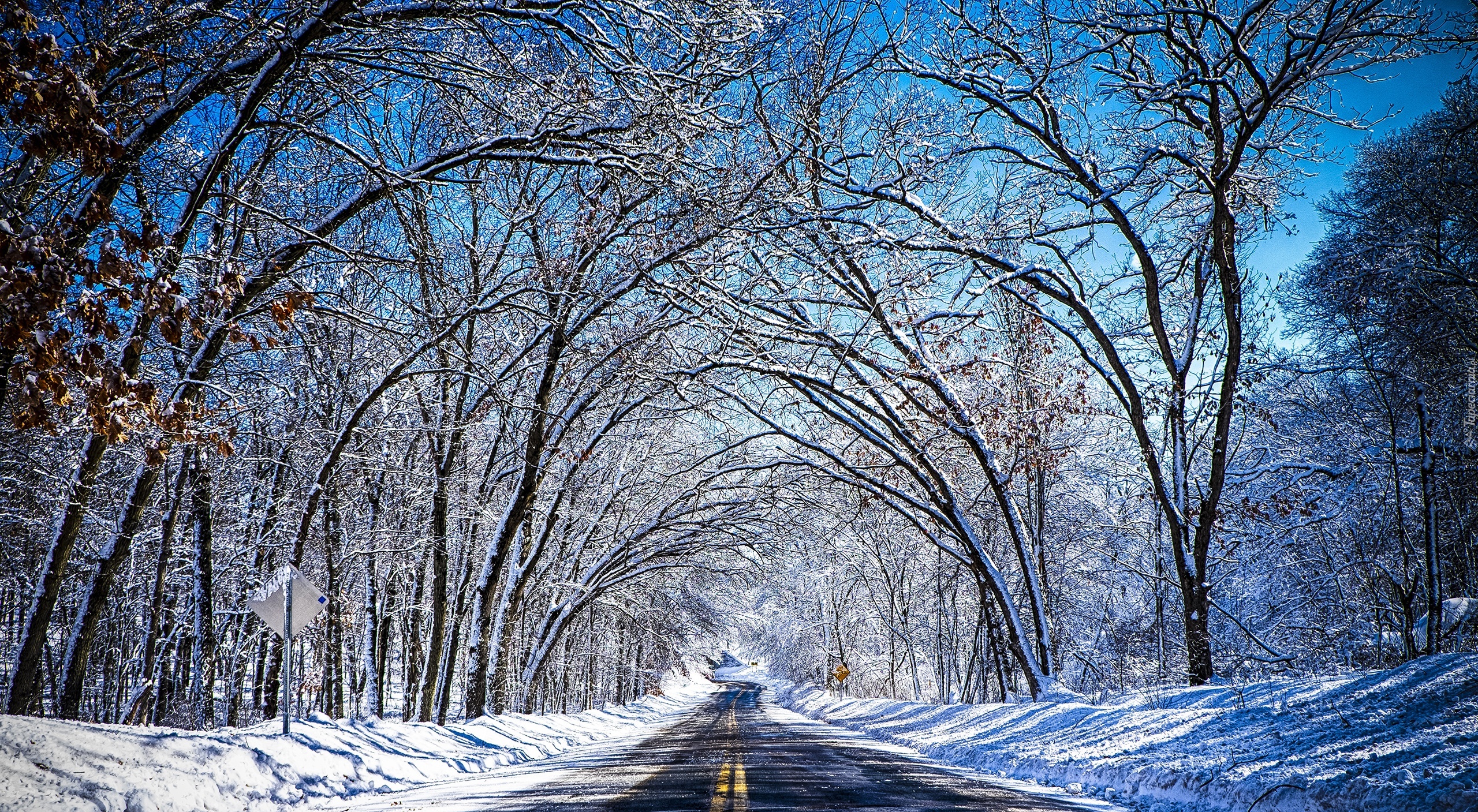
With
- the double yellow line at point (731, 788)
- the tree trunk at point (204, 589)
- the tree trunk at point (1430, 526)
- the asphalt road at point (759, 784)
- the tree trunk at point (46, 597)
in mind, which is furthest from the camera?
the tree trunk at point (204, 589)

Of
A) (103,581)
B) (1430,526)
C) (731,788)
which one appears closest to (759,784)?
(731,788)

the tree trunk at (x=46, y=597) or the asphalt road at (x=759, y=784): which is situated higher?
the tree trunk at (x=46, y=597)

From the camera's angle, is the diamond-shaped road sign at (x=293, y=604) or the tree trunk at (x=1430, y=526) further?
the tree trunk at (x=1430, y=526)

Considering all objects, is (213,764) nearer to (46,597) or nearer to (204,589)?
(46,597)

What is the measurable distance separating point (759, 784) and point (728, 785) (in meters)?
0.36

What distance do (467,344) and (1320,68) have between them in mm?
14556

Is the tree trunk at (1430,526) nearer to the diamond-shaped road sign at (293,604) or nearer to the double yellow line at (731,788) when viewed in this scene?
the double yellow line at (731,788)

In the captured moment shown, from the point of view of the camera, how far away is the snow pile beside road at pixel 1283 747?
543 centimetres

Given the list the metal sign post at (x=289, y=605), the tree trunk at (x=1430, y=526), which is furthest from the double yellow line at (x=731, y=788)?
the tree trunk at (x=1430, y=526)

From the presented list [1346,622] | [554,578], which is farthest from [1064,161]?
[554,578]

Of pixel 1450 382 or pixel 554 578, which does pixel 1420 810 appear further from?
pixel 554 578

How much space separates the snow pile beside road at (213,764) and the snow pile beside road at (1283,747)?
26.5 ft

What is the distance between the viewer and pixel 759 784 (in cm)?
875

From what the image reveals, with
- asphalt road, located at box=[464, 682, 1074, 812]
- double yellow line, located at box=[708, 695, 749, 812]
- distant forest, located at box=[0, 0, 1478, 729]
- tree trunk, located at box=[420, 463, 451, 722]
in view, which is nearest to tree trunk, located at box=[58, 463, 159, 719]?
distant forest, located at box=[0, 0, 1478, 729]
